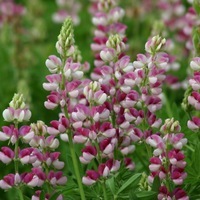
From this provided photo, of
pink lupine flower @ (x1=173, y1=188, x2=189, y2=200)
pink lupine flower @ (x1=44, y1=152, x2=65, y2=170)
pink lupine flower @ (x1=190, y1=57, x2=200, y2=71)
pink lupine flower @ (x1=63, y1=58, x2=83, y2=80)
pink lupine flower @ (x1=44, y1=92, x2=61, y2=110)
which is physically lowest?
pink lupine flower @ (x1=173, y1=188, x2=189, y2=200)

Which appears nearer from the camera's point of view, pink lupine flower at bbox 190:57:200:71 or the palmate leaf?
the palmate leaf

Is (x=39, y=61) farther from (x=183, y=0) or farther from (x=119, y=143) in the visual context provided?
(x=119, y=143)

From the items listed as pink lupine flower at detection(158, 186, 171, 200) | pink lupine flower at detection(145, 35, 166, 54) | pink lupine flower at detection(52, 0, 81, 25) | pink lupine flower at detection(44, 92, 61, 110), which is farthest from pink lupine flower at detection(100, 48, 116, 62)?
pink lupine flower at detection(52, 0, 81, 25)

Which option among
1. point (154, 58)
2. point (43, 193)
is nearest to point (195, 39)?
point (154, 58)

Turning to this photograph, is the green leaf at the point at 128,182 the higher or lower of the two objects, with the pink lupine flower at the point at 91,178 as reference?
lower

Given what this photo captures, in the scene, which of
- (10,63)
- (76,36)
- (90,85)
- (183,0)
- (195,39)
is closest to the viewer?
(90,85)

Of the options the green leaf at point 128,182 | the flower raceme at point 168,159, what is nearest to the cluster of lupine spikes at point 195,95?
the flower raceme at point 168,159

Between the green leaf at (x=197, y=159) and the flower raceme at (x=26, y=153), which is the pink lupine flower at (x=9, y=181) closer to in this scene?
the flower raceme at (x=26, y=153)

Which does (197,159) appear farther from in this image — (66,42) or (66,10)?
(66,10)

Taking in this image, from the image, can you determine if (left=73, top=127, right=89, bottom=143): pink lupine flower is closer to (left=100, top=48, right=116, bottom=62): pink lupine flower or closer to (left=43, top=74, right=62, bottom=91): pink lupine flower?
(left=43, top=74, right=62, bottom=91): pink lupine flower

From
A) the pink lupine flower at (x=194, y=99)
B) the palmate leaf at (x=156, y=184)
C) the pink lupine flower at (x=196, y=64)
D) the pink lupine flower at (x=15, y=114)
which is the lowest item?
the palmate leaf at (x=156, y=184)

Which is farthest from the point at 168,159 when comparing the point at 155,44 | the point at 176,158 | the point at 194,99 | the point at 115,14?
the point at 115,14
